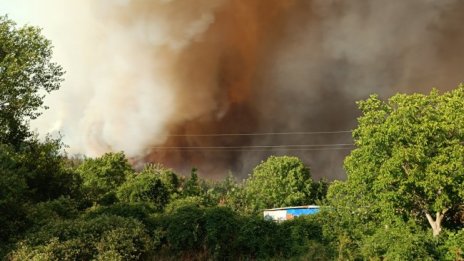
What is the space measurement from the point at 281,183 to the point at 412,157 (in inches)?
2115

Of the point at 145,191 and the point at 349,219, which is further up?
the point at 145,191

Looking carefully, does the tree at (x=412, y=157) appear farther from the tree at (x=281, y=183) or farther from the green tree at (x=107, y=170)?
the tree at (x=281, y=183)

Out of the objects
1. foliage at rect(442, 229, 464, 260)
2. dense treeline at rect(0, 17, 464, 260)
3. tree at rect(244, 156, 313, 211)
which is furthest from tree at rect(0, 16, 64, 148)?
tree at rect(244, 156, 313, 211)

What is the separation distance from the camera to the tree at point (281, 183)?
68.5 meters

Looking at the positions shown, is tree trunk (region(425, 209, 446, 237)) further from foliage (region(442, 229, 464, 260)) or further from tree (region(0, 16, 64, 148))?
tree (region(0, 16, 64, 148))

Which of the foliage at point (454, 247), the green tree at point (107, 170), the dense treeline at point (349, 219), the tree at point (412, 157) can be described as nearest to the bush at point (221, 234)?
the dense treeline at point (349, 219)

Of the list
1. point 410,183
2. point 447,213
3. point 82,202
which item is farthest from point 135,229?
point 82,202

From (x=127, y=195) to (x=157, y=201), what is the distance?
2.57m

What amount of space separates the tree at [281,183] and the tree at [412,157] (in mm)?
48930

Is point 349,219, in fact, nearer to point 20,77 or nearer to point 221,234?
point 221,234

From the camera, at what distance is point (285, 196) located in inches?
2731

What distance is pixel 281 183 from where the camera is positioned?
69.9 metres

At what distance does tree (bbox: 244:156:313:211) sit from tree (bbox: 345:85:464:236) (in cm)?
4893

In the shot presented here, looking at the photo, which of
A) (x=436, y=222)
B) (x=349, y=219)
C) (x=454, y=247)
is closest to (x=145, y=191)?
(x=349, y=219)
